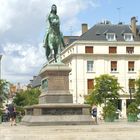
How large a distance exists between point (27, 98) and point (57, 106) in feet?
294

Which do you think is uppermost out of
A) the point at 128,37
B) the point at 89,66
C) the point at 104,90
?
the point at 128,37

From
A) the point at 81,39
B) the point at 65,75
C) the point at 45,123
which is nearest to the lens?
the point at 45,123

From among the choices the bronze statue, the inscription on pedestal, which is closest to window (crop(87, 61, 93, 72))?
the bronze statue

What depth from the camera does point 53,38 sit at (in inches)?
1272

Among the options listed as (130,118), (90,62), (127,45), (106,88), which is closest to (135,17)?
(127,45)

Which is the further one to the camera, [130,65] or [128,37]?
[128,37]

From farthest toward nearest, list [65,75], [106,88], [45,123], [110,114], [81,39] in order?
1. [81,39]
2. [106,88]
3. [110,114]
4. [65,75]
5. [45,123]

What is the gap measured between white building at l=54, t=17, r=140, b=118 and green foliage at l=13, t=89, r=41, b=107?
16583mm

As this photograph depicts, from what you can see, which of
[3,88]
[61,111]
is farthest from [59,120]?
[3,88]

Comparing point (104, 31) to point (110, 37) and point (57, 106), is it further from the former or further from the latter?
point (57, 106)

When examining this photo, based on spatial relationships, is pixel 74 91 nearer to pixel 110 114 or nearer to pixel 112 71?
pixel 112 71

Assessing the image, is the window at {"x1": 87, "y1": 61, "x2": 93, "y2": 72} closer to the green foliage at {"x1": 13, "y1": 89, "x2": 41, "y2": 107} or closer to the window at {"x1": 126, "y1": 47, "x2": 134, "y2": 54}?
the window at {"x1": 126, "y1": 47, "x2": 134, "y2": 54}

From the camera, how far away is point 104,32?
90875mm

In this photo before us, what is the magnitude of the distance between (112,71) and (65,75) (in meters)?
59.3
